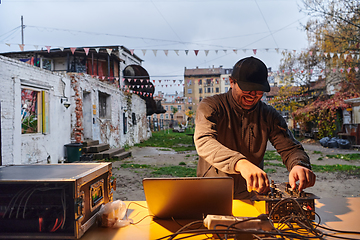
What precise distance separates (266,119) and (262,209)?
0.92 meters

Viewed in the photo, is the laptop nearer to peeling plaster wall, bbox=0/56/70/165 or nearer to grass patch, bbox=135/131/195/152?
peeling plaster wall, bbox=0/56/70/165

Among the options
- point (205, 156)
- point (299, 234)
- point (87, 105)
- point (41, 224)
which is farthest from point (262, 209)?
point (87, 105)

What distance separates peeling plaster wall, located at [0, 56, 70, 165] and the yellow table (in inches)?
272

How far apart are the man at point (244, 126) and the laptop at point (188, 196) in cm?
33

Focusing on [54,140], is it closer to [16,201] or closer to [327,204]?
[16,201]

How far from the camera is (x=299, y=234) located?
1290 millimetres

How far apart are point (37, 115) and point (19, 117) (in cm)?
129

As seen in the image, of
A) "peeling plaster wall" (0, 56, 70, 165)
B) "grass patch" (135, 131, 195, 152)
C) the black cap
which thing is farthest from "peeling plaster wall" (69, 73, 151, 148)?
the black cap

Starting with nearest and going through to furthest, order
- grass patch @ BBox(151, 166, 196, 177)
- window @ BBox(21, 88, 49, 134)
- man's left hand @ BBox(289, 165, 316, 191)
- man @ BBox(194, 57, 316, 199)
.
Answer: man's left hand @ BBox(289, 165, 316, 191), man @ BBox(194, 57, 316, 199), grass patch @ BBox(151, 166, 196, 177), window @ BBox(21, 88, 49, 134)

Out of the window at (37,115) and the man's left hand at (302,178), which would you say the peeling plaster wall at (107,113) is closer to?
the window at (37,115)

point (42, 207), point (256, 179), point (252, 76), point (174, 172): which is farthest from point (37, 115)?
point (256, 179)

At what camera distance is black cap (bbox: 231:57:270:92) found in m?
1.89

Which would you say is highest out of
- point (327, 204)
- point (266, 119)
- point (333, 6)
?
point (333, 6)

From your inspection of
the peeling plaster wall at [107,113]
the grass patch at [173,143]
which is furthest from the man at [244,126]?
the grass patch at [173,143]
